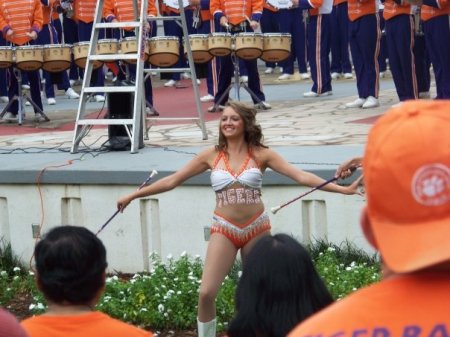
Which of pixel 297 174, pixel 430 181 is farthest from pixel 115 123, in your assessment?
pixel 430 181

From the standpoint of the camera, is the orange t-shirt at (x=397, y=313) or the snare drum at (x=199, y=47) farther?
the snare drum at (x=199, y=47)

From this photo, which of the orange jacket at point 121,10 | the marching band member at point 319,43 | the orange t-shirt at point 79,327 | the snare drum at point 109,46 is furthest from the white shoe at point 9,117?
the orange t-shirt at point 79,327

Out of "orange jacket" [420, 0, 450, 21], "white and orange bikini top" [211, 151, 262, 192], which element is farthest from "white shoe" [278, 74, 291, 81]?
"white and orange bikini top" [211, 151, 262, 192]

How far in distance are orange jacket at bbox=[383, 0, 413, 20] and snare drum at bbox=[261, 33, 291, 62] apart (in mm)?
1924

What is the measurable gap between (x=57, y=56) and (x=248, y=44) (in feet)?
7.65

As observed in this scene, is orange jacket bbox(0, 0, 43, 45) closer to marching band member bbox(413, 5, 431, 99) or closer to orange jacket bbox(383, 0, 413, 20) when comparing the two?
orange jacket bbox(383, 0, 413, 20)

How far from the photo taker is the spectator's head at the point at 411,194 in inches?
82.0

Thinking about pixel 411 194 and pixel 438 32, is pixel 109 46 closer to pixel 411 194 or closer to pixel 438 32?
pixel 438 32

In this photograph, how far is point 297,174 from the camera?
6758 millimetres

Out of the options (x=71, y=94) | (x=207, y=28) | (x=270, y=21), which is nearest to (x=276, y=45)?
(x=207, y=28)

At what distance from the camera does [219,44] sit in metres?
14.3

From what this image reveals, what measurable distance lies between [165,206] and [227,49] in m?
5.38

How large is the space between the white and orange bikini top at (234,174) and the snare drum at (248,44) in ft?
25.0

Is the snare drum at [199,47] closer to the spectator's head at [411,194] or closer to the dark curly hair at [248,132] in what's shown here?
the dark curly hair at [248,132]
